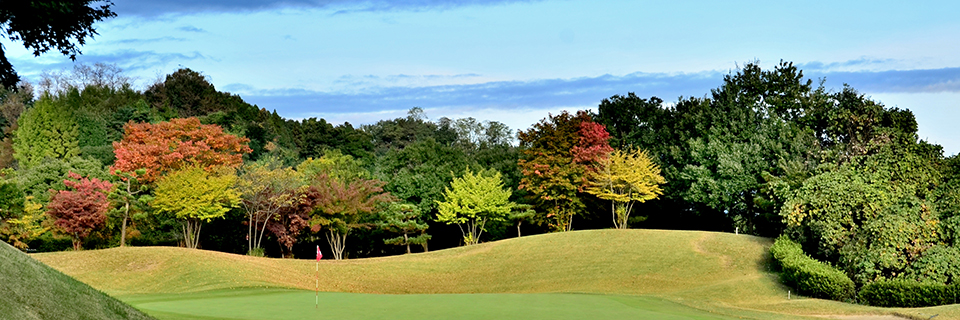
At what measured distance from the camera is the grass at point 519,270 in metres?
32.1

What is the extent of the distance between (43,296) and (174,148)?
1652 inches

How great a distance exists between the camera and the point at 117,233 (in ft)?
176

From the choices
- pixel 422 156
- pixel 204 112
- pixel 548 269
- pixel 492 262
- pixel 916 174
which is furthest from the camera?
pixel 204 112

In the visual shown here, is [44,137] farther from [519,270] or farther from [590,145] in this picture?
[519,270]

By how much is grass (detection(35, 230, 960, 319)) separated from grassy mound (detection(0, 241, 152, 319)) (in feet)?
40.3

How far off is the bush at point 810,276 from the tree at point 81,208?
39.8 meters

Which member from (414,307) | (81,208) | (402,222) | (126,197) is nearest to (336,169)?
(402,222)

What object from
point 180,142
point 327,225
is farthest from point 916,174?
point 180,142

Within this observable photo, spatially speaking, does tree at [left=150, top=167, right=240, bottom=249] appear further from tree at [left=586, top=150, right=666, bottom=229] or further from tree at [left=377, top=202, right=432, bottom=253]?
tree at [left=586, top=150, right=666, bottom=229]

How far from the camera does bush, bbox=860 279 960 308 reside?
26.7 meters

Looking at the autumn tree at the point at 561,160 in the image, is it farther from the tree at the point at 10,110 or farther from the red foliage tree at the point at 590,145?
the tree at the point at 10,110

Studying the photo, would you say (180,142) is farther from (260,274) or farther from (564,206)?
(564,206)

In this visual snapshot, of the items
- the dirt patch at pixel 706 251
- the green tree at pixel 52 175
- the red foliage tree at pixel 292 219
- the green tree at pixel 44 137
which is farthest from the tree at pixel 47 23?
the green tree at pixel 44 137

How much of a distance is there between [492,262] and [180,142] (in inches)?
941
